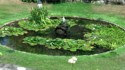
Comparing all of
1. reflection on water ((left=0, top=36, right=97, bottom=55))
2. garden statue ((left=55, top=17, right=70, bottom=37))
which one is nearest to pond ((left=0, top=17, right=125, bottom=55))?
reflection on water ((left=0, top=36, right=97, bottom=55))

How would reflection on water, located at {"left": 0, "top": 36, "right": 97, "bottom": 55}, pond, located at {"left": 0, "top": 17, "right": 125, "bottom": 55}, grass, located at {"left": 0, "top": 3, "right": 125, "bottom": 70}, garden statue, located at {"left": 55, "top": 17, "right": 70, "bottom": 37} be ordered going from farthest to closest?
1. garden statue, located at {"left": 55, "top": 17, "right": 70, "bottom": 37}
2. pond, located at {"left": 0, "top": 17, "right": 125, "bottom": 55}
3. reflection on water, located at {"left": 0, "top": 36, "right": 97, "bottom": 55}
4. grass, located at {"left": 0, "top": 3, "right": 125, "bottom": 70}

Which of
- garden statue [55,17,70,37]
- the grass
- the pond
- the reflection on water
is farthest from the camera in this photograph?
garden statue [55,17,70,37]

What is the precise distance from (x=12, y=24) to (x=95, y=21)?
520 cm

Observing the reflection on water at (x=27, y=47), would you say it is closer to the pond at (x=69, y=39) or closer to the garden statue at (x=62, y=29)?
the pond at (x=69, y=39)

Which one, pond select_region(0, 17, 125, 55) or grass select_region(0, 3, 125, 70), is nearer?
grass select_region(0, 3, 125, 70)

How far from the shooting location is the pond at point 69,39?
1723 centimetres

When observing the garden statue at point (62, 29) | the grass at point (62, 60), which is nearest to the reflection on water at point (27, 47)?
the grass at point (62, 60)

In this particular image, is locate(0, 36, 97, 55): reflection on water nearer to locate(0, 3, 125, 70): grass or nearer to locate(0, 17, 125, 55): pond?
locate(0, 17, 125, 55): pond

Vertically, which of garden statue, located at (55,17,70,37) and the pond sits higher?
garden statue, located at (55,17,70,37)

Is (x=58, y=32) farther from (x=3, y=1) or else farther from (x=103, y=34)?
(x=3, y=1)

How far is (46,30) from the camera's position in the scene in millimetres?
19797

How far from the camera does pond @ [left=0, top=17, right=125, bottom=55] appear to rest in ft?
56.5

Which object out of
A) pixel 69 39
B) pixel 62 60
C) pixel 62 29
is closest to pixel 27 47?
pixel 69 39

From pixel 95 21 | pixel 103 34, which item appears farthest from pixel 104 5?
pixel 103 34
